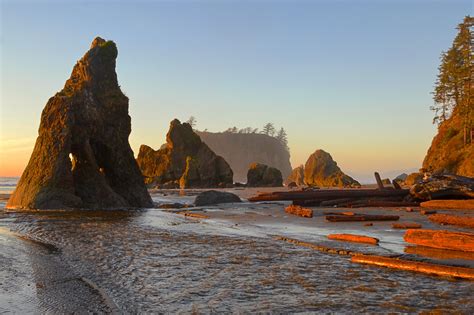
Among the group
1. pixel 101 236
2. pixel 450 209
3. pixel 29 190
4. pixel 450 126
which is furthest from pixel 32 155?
pixel 450 126

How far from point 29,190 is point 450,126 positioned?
63828mm

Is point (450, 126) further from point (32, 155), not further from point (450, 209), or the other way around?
point (32, 155)

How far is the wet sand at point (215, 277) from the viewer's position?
425 cm

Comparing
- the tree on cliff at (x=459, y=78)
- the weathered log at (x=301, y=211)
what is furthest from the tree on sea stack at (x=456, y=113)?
the weathered log at (x=301, y=211)

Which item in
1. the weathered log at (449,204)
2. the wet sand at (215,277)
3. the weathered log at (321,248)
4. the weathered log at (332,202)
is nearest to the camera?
the wet sand at (215,277)

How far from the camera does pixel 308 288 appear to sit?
484 cm

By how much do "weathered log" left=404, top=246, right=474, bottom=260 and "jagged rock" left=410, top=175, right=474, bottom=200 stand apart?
13525 millimetres

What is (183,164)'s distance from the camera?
90.9 m

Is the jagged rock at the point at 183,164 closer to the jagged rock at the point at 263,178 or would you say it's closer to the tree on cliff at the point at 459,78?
the jagged rock at the point at 263,178

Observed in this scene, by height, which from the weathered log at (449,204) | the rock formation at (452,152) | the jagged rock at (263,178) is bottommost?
the weathered log at (449,204)

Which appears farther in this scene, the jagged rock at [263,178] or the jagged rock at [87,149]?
the jagged rock at [263,178]

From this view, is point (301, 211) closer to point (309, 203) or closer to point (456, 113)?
point (309, 203)

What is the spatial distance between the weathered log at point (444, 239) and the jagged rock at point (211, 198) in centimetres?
1645

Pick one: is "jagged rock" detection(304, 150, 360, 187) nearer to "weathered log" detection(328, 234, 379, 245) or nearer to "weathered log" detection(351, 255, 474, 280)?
"weathered log" detection(328, 234, 379, 245)
